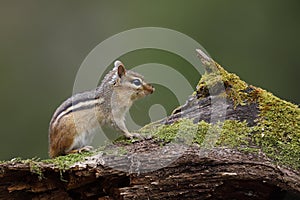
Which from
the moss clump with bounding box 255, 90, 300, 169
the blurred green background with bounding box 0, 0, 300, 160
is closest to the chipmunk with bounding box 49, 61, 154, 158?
the moss clump with bounding box 255, 90, 300, 169

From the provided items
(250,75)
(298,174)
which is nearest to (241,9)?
(250,75)

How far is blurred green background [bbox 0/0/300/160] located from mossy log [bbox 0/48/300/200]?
2.71 metres

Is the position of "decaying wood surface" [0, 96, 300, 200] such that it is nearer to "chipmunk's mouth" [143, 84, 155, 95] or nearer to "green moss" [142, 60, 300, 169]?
"green moss" [142, 60, 300, 169]

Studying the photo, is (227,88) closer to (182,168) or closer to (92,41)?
(182,168)

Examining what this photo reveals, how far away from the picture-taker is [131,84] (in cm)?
306

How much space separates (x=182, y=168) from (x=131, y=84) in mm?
874

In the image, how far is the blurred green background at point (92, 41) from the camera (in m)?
5.66

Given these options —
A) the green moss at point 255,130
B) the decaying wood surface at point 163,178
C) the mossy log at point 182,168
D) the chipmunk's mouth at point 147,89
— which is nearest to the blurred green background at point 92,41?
the chipmunk's mouth at point 147,89

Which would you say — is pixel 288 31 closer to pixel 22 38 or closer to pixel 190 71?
pixel 190 71

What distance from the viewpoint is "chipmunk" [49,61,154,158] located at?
2.82m

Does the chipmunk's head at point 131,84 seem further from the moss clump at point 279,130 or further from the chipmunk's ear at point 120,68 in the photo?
the moss clump at point 279,130

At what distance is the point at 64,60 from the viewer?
20.4ft

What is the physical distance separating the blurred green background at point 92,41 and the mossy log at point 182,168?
271 centimetres

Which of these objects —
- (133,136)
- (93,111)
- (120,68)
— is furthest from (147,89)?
Result: (133,136)
